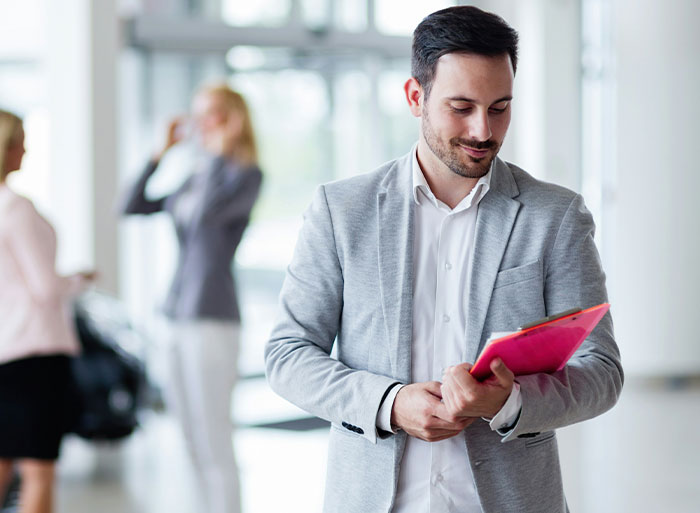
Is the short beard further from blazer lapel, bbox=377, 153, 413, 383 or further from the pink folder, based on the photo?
the pink folder

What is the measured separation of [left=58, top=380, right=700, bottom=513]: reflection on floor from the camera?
4.27 meters

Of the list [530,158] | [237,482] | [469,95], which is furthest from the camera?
[530,158]

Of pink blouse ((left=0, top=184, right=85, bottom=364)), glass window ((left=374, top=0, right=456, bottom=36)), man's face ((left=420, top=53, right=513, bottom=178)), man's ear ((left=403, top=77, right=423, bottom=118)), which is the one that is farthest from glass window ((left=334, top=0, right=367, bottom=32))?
man's face ((left=420, top=53, right=513, bottom=178))

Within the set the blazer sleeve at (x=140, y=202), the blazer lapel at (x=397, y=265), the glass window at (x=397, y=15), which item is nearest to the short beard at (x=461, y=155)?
the blazer lapel at (x=397, y=265)

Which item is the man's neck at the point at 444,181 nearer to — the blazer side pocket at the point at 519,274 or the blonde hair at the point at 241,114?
the blazer side pocket at the point at 519,274

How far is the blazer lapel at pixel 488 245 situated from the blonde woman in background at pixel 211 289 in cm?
195

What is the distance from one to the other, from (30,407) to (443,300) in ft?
6.50

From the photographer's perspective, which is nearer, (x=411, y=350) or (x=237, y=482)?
(x=411, y=350)

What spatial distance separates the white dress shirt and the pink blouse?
5.81 feet

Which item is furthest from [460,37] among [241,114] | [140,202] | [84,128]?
[84,128]

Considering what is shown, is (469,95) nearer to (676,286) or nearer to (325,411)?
(325,411)

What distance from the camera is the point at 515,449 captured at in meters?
1.57

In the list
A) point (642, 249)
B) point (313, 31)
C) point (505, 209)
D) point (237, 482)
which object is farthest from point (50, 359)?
point (642, 249)

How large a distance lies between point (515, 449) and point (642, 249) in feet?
18.2
